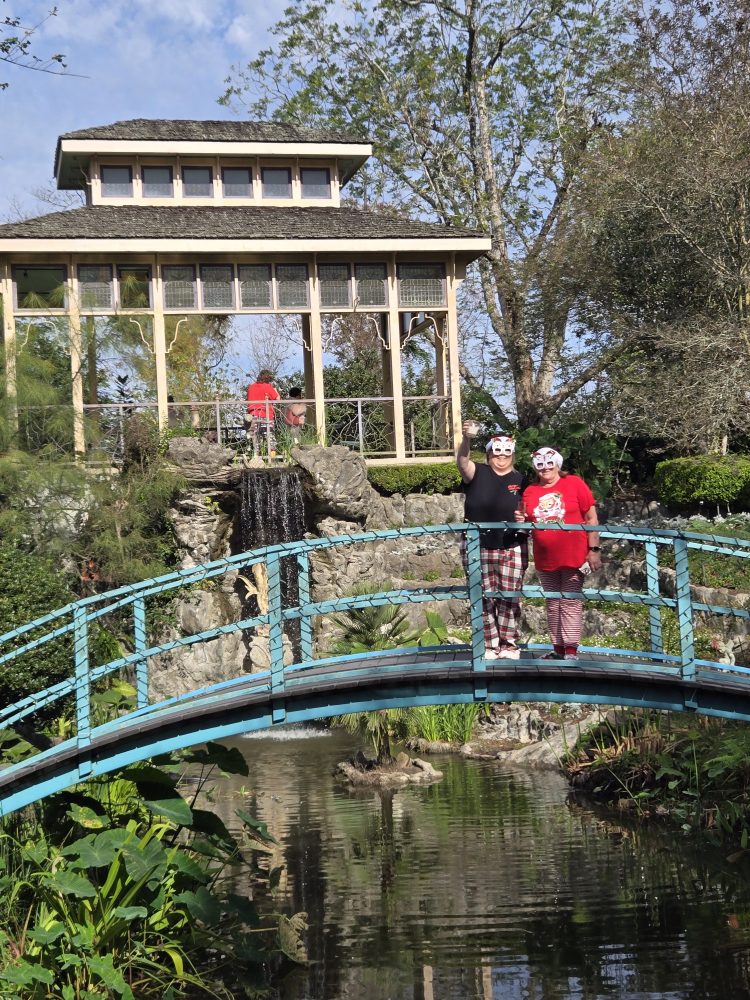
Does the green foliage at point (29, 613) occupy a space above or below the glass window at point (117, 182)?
below

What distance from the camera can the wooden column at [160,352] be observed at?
2020 cm

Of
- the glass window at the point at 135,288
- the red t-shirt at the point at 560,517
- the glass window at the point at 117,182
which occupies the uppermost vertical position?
the glass window at the point at 117,182

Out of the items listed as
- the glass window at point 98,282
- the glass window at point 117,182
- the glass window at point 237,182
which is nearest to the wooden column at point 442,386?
the glass window at point 237,182

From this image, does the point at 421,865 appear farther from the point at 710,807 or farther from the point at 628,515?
the point at 628,515

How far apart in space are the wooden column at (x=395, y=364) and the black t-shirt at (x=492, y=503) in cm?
1321

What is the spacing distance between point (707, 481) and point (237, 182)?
10.2 meters

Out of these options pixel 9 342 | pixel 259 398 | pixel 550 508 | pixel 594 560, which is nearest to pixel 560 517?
pixel 550 508

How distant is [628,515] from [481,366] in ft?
28.4

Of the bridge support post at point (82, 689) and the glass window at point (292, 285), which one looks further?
the glass window at point (292, 285)

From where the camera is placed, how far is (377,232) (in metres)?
21.5

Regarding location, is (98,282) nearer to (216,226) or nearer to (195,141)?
(216,226)

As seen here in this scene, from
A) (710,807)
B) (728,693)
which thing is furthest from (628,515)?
(728,693)

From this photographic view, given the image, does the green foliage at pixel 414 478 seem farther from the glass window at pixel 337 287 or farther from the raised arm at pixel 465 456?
the raised arm at pixel 465 456

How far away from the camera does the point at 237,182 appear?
918 inches
